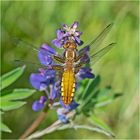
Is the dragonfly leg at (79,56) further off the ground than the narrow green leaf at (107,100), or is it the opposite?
the dragonfly leg at (79,56)

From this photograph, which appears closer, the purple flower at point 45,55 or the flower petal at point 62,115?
the purple flower at point 45,55

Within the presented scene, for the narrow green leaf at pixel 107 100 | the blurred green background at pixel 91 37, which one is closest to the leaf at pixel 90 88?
the narrow green leaf at pixel 107 100

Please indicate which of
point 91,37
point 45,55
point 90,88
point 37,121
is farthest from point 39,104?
point 91,37

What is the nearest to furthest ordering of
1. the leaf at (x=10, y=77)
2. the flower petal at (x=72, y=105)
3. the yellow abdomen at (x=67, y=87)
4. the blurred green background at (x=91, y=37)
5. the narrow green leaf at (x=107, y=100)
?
the yellow abdomen at (x=67, y=87) < the flower petal at (x=72, y=105) < the leaf at (x=10, y=77) < the narrow green leaf at (x=107, y=100) < the blurred green background at (x=91, y=37)

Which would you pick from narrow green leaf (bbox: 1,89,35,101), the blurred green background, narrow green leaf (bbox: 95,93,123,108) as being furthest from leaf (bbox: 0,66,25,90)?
the blurred green background

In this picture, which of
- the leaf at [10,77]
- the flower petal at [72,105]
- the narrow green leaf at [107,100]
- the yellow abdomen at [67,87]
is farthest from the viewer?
the narrow green leaf at [107,100]

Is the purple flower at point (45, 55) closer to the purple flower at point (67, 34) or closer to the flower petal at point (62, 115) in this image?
the purple flower at point (67, 34)
